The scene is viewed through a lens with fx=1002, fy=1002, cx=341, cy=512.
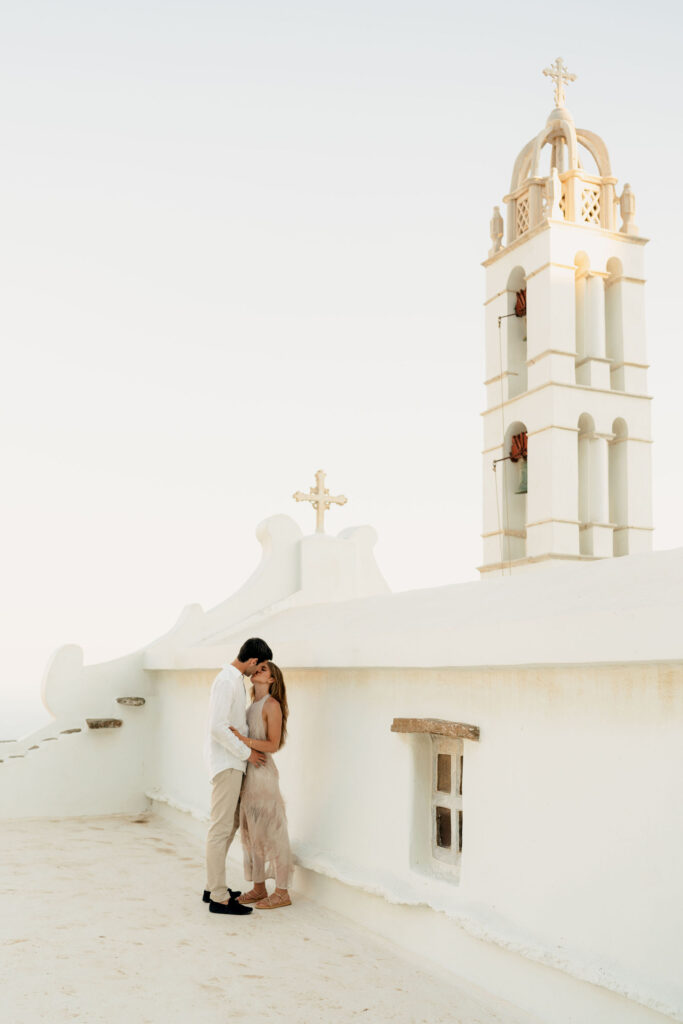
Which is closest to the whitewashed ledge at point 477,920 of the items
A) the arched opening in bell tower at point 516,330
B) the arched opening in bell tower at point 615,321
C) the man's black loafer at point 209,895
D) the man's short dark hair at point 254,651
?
the man's black loafer at point 209,895

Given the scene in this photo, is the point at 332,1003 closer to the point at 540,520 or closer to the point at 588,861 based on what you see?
the point at 588,861

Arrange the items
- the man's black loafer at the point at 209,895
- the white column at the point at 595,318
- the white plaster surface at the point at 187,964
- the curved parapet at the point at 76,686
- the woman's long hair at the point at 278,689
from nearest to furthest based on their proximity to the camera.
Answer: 1. the white plaster surface at the point at 187,964
2. the man's black loafer at the point at 209,895
3. the woman's long hair at the point at 278,689
4. the curved parapet at the point at 76,686
5. the white column at the point at 595,318

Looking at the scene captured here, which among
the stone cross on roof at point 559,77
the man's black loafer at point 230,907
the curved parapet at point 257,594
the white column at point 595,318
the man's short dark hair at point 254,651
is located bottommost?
the man's black loafer at point 230,907

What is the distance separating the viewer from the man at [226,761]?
7066mm

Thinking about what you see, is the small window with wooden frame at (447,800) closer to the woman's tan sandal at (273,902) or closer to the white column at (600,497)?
the woman's tan sandal at (273,902)

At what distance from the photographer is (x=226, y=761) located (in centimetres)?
715

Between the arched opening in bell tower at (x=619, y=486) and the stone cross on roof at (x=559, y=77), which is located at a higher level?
the stone cross on roof at (x=559, y=77)

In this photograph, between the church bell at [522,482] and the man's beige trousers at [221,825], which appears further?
the church bell at [522,482]

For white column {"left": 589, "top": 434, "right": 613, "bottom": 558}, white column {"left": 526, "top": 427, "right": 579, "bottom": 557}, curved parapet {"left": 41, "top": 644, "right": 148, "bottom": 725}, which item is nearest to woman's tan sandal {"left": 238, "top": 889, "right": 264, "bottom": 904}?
curved parapet {"left": 41, "top": 644, "right": 148, "bottom": 725}

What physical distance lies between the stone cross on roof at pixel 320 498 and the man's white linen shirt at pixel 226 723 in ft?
18.2

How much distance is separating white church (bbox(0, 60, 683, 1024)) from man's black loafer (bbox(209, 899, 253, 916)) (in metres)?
0.62

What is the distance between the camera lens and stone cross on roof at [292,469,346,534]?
1265cm

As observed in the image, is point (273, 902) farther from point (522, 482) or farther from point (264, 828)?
point (522, 482)

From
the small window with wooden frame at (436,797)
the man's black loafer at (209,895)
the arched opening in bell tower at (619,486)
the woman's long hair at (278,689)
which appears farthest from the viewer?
the arched opening in bell tower at (619,486)
